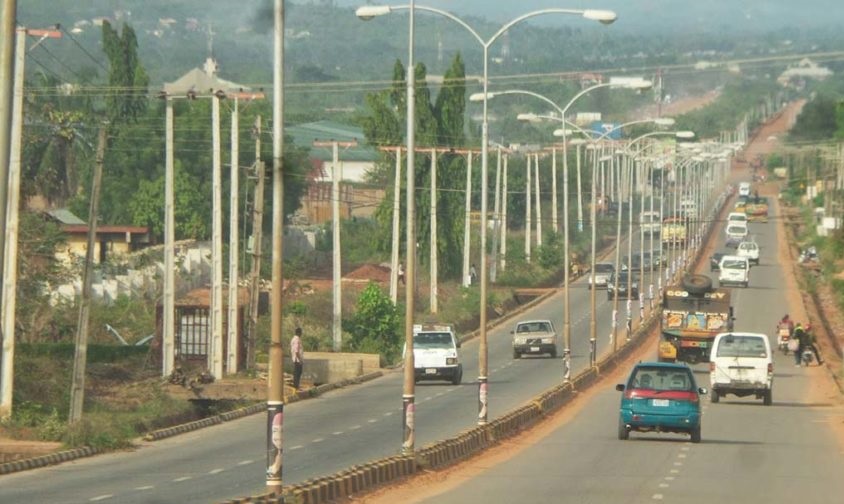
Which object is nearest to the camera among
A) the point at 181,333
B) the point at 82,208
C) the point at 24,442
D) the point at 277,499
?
the point at 277,499

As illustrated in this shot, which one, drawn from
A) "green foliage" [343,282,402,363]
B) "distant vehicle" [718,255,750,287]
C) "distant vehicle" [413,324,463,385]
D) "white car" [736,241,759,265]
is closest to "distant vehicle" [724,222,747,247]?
"white car" [736,241,759,265]

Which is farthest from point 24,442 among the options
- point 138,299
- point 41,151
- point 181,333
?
point 41,151

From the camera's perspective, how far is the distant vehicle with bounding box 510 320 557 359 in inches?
2808

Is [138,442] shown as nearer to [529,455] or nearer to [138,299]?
[529,455]

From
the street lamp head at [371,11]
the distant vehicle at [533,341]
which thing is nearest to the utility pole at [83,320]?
the street lamp head at [371,11]

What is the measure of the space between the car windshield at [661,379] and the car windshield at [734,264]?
209ft

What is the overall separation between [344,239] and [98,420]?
7877 cm

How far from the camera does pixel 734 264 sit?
10056 cm

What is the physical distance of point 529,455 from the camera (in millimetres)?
33875

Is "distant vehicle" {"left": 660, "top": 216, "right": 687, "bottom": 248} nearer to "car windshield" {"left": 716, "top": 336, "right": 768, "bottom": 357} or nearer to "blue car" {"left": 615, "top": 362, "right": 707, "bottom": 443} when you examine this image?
"car windshield" {"left": 716, "top": 336, "right": 768, "bottom": 357}

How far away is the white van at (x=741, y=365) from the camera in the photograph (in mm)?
49531

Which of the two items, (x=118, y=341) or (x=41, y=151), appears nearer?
(x=118, y=341)

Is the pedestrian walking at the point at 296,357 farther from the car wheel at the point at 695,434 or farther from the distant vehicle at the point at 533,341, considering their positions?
the distant vehicle at the point at 533,341

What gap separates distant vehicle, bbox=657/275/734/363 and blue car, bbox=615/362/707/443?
28.0 metres
